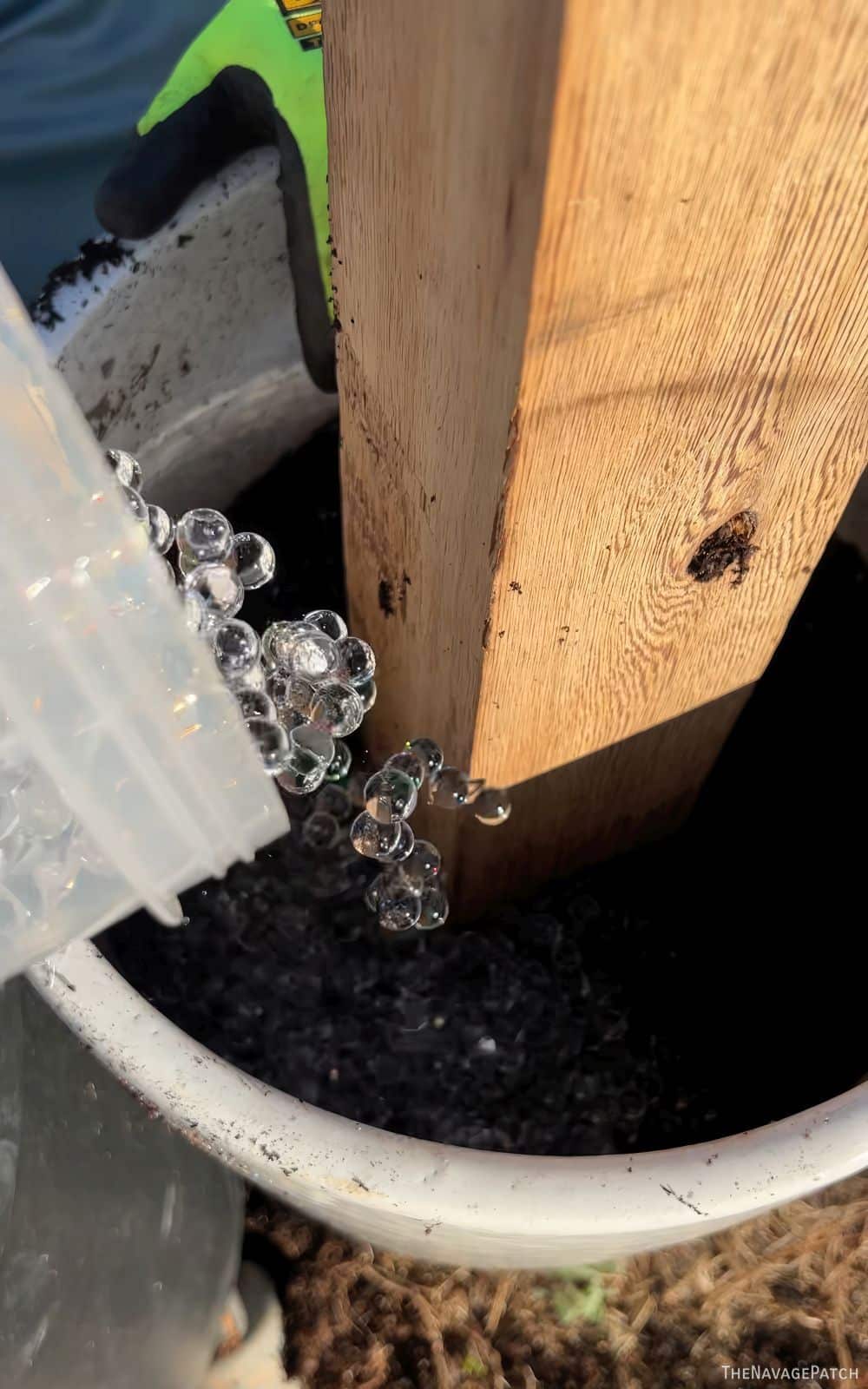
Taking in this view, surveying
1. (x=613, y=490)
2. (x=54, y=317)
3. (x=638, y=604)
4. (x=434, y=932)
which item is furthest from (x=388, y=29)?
(x=434, y=932)

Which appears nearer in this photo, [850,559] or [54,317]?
[54,317]

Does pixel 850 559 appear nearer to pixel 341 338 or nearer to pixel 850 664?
pixel 850 664

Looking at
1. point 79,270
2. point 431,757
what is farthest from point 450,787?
point 79,270

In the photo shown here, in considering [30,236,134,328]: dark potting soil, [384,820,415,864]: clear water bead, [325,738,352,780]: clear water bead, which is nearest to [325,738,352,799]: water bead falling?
[325,738,352,780]: clear water bead

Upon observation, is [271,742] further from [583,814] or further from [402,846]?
[583,814]

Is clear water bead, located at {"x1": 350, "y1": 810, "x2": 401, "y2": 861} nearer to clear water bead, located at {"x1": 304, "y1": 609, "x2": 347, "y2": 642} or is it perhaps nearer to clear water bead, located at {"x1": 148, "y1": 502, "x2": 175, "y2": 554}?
clear water bead, located at {"x1": 304, "y1": 609, "x2": 347, "y2": 642}

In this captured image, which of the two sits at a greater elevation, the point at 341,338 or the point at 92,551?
the point at 92,551

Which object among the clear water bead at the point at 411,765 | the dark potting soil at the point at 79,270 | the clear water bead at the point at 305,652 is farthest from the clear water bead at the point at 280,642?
the dark potting soil at the point at 79,270
